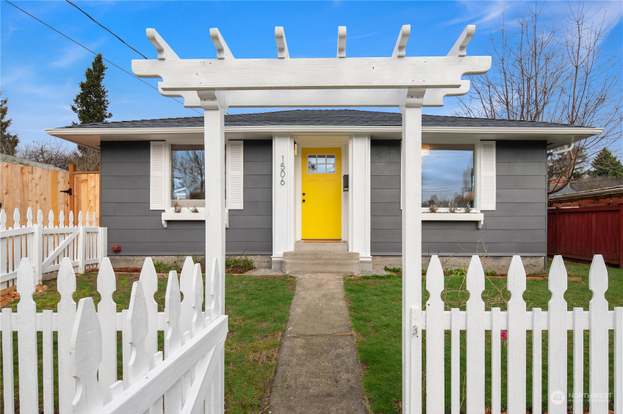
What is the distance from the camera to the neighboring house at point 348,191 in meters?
6.46

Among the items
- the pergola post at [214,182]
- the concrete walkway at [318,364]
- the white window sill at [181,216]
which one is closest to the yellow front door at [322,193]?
the white window sill at [181,216]

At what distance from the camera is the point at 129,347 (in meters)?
1.02

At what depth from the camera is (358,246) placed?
252 inches

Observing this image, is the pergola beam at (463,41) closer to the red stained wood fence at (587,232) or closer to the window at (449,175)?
the window at (449,175)

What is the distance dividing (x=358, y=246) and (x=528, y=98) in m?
8.80

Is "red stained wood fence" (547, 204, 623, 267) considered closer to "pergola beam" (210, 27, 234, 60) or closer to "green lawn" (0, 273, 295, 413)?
"green lawn" (0, 273, 295, 413)

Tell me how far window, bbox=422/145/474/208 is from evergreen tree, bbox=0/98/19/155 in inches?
932

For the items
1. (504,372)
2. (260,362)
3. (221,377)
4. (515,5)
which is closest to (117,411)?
(221,377)

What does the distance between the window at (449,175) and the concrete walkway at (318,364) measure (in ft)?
11.9

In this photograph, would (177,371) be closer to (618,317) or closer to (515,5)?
(618,317)

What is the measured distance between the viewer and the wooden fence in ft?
Result: 22.1

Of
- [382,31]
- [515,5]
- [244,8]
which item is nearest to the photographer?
[244,8]

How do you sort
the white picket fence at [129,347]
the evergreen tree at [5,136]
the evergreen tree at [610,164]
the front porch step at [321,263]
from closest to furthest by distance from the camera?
→ the white picket fence at [129,347], the front porch step at [321,263], the evergreen tree at [610,164], the evergreen tree at [5,136]

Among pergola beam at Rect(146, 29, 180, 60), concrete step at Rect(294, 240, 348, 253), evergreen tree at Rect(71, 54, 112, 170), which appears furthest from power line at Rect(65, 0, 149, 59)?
evergreen tree at Rect(71, 54, 112, 170)
